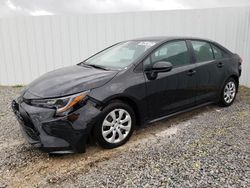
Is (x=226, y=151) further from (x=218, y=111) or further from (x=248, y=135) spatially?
(x=218, y=111)

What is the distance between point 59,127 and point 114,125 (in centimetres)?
72

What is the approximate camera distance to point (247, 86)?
252 inches

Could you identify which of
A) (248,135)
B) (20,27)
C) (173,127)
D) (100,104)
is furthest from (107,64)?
(20,27)

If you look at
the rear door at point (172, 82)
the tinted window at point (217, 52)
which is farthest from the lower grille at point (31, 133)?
the tinted window at point (217, 52)

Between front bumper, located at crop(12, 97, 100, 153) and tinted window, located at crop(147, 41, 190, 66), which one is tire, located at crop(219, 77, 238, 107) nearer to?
tinted window, located at crop(147, 41, 190, 66)

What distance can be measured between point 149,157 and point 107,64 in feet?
5.04

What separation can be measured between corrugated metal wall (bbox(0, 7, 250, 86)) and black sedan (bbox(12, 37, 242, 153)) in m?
2.17

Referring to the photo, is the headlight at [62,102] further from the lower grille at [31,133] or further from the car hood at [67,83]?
the lower grille at [31,133]

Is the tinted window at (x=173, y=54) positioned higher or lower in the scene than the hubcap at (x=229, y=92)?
higher

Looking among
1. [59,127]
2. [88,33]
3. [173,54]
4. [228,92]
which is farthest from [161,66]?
[88,33]

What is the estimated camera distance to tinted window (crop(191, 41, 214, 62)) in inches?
163

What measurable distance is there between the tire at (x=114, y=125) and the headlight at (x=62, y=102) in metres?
0.36

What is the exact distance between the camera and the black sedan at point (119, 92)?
9.11 feet

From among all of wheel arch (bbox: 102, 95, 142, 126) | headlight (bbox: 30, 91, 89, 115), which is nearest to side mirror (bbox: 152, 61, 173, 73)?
wheel arch (bbox: 102, 95, 142, 126)
